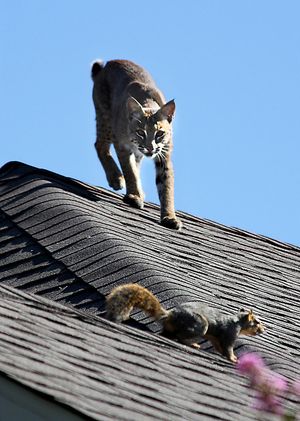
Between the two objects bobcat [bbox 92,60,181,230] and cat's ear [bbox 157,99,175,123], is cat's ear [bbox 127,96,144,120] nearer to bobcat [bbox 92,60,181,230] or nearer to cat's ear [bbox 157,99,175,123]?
bobcat [bbox 92,60,181,230]

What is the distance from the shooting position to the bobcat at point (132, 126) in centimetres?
1282

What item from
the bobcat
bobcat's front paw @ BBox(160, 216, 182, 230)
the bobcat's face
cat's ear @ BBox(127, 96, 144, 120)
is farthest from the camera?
cat's ear @ BBox(127, 96, 144, 120)

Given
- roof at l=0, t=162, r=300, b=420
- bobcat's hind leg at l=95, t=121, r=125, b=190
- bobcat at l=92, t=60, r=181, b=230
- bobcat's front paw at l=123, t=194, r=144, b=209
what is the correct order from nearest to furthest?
roof at l=0, t=162, r=300, b=420
bobcat's front paw at l=123, t=194, r=144, b=209
bobcat at l=92, t=60, r=181, b=230
bobcat's hind leg at l=95, t=121, r=125, b=190

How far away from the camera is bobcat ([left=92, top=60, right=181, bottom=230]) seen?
42.1 ft

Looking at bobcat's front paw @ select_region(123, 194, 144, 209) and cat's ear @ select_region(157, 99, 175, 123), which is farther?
cat's ear @ select_region(157, 99, 175, 123)

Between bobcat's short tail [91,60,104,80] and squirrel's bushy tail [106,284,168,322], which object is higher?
bobcat's short tail [91,60,104,80]

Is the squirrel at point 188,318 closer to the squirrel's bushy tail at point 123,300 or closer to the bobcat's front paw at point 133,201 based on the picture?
the squirrel's bushy tail at point 123,300

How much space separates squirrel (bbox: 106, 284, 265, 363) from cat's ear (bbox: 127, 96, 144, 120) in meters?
5.48

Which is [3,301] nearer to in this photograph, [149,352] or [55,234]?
[149,352]

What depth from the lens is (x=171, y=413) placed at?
17.4 ft

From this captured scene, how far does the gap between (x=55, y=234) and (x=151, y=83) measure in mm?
4799

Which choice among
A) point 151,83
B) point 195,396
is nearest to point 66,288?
point 195,396

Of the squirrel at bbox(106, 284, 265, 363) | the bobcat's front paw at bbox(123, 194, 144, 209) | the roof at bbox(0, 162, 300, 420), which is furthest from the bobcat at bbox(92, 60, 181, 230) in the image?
the squirrel at bbox(106, 284, 265, 363)

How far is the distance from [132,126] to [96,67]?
5.86 ft
